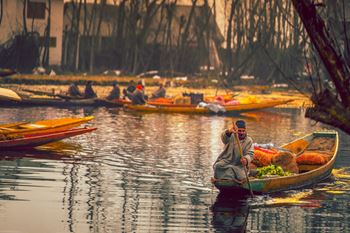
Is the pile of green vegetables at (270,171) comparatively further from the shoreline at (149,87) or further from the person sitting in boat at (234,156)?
the shoreline at (149,87)

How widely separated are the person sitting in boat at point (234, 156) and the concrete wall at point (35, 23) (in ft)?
150

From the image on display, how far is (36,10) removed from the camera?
6506 centimetres

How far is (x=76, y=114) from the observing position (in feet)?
142

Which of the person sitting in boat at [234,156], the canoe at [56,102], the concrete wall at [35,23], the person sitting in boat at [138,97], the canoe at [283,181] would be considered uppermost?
the concrete wall at [35,23]

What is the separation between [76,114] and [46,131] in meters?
16.6

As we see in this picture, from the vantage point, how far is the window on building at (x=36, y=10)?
64938mm

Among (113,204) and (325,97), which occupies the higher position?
(325,97)

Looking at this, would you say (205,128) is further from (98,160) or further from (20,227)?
(20,227)

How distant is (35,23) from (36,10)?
0.89 metres

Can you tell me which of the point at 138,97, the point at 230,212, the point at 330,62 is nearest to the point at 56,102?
the point at 138,97

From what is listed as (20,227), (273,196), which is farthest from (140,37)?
(20,227)

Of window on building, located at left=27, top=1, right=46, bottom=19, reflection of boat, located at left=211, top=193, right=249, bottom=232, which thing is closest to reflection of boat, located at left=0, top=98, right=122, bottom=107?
window on building, located at left=27, top=1, right=46, bottom=19

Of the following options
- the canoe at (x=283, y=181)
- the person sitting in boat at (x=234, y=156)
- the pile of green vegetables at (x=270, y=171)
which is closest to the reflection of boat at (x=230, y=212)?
the canoe at (x=283, y=181)

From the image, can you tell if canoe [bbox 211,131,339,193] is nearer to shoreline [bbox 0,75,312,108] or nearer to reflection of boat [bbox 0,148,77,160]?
reflection of boat [bbox 0,148,77,160]
